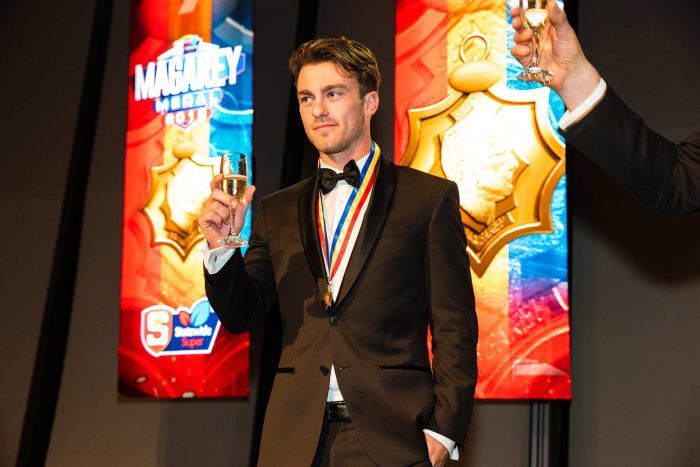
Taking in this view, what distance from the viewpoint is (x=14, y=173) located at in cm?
538

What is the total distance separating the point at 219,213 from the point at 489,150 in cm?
161

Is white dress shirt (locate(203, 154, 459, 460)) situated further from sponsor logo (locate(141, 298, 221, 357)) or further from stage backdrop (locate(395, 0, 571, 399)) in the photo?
sponsor logo (locate(141, 298, 221, 357))

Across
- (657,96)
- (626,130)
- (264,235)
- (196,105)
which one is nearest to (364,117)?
(264,235)

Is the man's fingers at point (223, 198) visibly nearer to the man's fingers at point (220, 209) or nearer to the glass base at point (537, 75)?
the man's fingers at point (220, 209)

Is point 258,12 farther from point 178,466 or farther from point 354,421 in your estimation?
point 354,421

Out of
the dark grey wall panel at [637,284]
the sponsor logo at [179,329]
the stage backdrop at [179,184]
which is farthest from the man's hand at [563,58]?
Result: the sponsor logo at [179,329]

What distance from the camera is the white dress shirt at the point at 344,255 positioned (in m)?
2.37

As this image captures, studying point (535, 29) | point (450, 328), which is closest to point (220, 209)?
point (450, 328)

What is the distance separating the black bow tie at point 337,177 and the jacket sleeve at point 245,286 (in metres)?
0.26

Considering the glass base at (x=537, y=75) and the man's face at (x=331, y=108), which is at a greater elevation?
the man's face at (x=331, y=108)

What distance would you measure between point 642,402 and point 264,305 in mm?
1714

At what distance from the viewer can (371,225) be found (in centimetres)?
249

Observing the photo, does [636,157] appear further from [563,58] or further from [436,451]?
[436,451]

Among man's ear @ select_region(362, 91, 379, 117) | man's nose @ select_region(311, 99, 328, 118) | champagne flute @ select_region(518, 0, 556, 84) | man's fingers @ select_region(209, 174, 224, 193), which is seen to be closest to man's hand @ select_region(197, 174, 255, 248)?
man's fingers @ select_region(209, 174, 224, 193)
